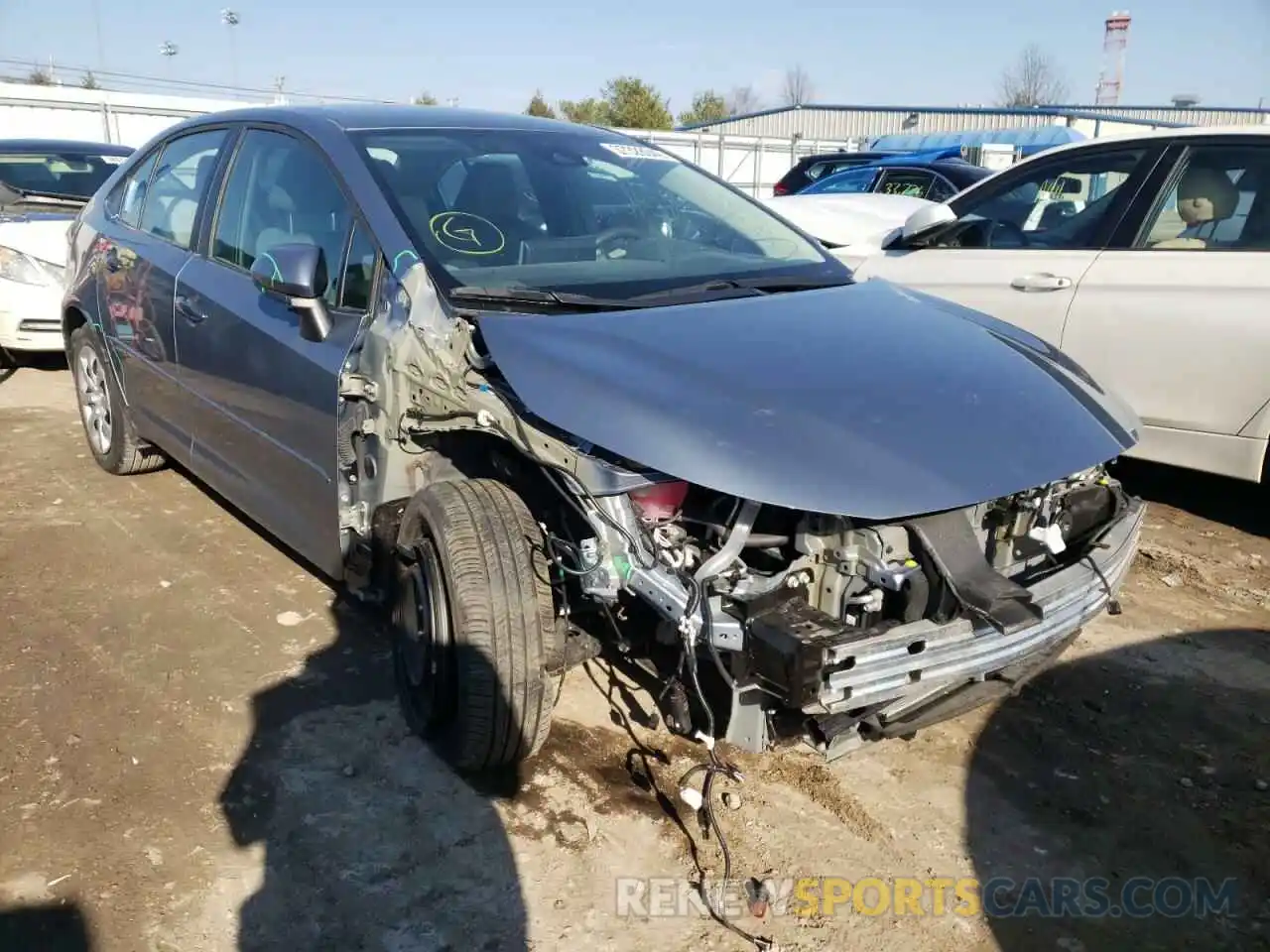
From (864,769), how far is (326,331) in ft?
6.85

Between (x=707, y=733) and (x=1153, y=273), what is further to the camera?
(x=1153, y=273)

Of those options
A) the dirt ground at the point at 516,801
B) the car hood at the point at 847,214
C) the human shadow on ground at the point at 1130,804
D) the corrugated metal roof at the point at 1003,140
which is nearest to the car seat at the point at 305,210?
the dirt ground at the point at 516,801

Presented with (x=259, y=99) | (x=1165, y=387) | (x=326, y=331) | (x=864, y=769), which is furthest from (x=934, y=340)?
(x=259, y=99)

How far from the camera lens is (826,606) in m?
2.46

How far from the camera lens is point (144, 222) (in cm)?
455

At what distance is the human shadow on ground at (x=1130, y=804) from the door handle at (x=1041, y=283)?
72.2 inches

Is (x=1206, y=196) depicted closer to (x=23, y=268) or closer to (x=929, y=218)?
(x=929, y=218)

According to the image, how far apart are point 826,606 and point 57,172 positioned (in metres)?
8.41

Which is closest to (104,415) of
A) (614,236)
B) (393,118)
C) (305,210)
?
(305,210)

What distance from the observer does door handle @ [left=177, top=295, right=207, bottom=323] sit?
3.79 metres

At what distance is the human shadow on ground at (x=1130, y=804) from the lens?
2.42 m

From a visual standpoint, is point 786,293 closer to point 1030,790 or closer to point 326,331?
point 326,331

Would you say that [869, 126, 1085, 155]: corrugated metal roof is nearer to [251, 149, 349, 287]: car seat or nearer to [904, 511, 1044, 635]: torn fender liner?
[251, 149, 349, 287]: car seat

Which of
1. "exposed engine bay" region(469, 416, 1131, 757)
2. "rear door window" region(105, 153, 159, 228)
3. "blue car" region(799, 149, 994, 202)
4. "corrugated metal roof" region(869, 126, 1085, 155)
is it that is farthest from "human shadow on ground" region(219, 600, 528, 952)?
"corrugated metal roof" region(869, 126, 1085, 155)
